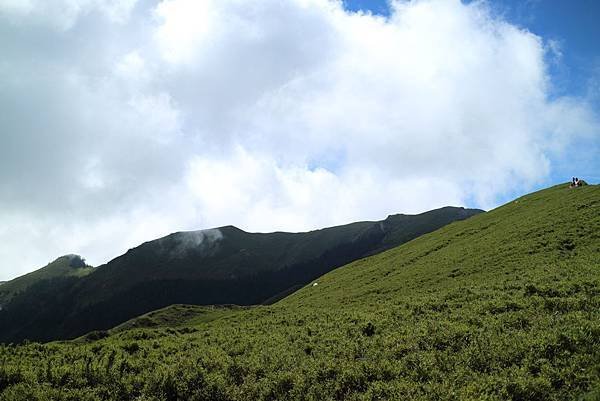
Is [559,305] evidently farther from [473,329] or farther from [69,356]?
[69,356]

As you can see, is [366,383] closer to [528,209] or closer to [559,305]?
[559,305]

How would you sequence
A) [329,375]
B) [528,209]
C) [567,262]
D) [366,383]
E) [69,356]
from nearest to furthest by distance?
[366,383] < [329,375] < [69,356] < [567,262] < [528,209]

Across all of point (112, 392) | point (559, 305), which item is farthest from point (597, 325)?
point (112, 392)

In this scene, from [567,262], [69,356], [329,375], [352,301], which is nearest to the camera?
[329,375]

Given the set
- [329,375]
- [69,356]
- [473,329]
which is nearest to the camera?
[329,375]

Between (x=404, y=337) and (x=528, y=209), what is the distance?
166ft

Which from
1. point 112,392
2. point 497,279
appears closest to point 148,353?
point 112,392

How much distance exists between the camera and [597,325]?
15.1 m

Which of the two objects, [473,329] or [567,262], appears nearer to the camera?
[473,329]

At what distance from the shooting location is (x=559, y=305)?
19.3m

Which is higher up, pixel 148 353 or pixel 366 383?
pixel 148 353

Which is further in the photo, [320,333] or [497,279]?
[497,279]

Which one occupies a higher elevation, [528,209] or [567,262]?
[528,209]

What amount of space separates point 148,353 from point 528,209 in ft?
188
